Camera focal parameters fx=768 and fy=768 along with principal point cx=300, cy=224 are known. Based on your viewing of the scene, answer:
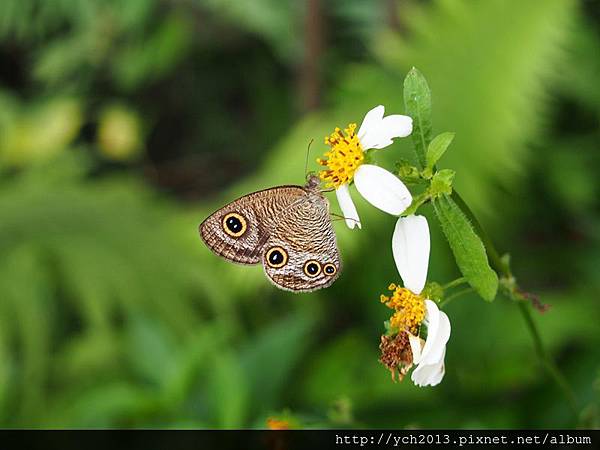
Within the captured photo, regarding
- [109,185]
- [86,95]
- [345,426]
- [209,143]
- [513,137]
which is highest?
[86,95]

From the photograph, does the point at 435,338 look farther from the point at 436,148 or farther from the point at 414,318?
the point at 436,148

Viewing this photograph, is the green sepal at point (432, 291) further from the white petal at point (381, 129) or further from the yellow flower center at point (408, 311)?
the white petal at point (381, 129)

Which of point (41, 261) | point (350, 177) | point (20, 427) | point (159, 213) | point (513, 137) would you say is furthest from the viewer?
point (159, 213)

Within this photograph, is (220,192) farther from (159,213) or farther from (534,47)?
(534,47)

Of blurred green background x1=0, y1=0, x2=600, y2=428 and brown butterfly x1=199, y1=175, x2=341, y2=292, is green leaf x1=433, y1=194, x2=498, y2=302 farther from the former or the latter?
blurred green background x1=0, y1=0, x2=600, y2=428

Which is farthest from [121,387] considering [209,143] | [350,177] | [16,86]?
[16,86]

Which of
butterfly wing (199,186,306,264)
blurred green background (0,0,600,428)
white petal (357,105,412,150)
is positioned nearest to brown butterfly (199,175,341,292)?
butterfly wing (199,186,306,264)
